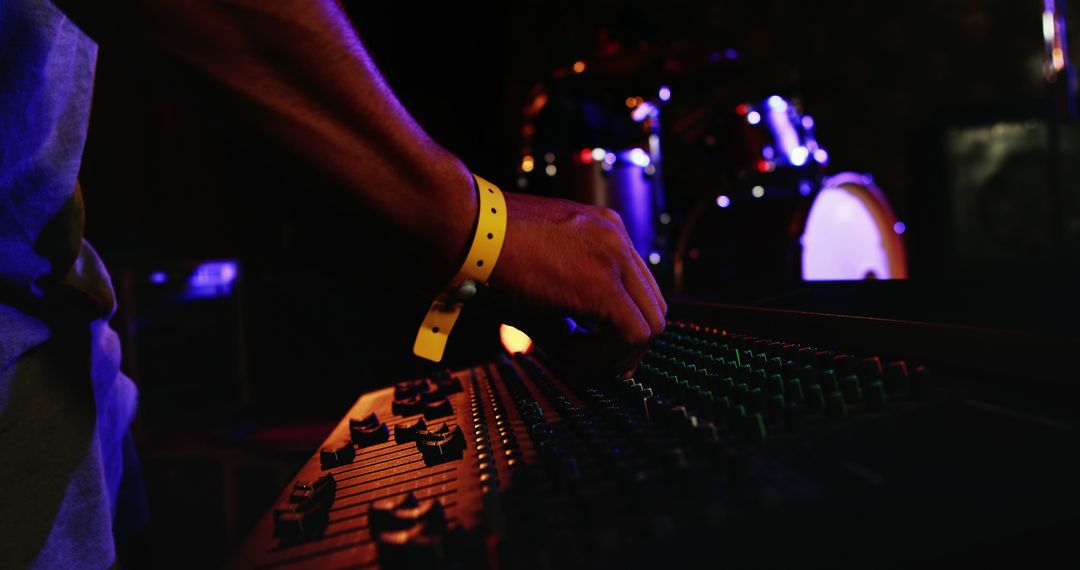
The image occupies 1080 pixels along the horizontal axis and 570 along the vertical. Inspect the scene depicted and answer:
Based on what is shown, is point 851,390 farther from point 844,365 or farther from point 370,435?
point 370,435

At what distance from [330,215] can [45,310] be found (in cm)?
105

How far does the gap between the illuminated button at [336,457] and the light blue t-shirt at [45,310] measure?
0.93ft

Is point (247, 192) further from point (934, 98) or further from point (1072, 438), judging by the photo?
point (934, 98)

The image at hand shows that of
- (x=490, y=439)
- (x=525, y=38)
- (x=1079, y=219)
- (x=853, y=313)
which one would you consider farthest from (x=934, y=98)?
(x=490, y=439)

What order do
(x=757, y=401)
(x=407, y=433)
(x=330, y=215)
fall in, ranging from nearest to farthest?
(x=757, y=401), (x=407, y=433), (x=330, y=215)

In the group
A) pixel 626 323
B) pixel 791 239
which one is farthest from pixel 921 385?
pixel 791 239

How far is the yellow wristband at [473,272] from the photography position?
0.58 meters

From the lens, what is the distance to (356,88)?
1.70ft

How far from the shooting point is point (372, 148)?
533 mm

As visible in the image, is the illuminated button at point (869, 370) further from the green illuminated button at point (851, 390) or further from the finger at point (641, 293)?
the finger at point (641, 293)

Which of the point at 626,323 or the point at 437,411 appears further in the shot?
the point at 437,411

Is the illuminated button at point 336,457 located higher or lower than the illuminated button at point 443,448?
lower

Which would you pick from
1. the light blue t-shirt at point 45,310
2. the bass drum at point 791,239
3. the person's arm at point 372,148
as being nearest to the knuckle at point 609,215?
the person's arm at point 372,148

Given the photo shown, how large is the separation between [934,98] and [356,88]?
4.28 metres
